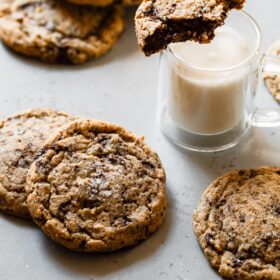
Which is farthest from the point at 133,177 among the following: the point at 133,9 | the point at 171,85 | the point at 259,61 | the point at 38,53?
the point at 133,9

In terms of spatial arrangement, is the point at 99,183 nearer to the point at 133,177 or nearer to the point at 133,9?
the point at 133,177

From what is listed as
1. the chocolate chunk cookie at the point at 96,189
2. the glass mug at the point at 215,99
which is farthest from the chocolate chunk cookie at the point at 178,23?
the chocolate chunk cookie at the point at 96,189

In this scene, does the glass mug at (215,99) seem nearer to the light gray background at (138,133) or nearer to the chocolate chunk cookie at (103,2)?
the light gray background at (138,133)

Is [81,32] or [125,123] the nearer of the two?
[125,123]

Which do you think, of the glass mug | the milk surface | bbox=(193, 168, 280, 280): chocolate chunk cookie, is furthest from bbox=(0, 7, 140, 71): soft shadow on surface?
bbox=(193, 168, 280, 280): chocolate chunk cookie

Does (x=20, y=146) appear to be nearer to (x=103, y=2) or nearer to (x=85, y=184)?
(x=85, y=184)

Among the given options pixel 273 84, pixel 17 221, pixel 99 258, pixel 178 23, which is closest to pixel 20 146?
pixel 17 221
